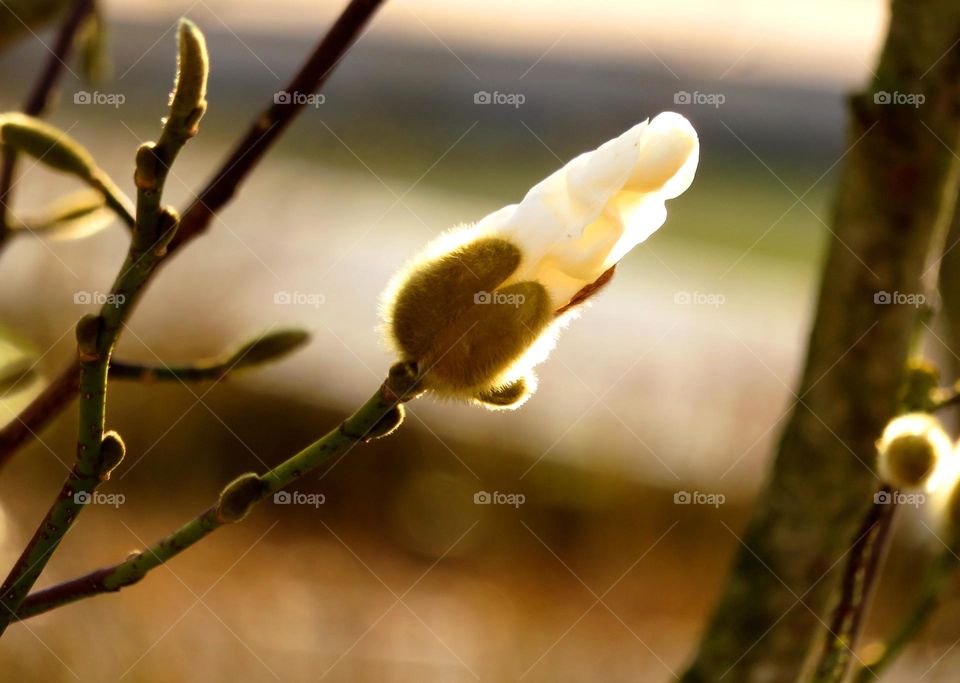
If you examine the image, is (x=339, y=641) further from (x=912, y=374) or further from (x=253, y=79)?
(x=253, y=79)

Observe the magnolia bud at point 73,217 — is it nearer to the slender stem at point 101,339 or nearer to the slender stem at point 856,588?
the slender stem at point 101,339

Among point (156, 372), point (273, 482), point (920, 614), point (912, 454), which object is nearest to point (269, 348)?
point (156, 372)

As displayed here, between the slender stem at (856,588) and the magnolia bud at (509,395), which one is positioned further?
the slender stem at (856,588)

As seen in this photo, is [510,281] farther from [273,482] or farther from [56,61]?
[56,61]

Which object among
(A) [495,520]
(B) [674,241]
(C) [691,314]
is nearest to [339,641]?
(A) [495,520]

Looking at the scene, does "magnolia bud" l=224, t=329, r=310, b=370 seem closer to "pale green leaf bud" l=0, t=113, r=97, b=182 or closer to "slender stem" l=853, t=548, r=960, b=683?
"pale green leaf bud" l=0, t=113, r=97, b=182

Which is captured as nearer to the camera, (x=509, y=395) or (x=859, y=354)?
(x=509, y=395)

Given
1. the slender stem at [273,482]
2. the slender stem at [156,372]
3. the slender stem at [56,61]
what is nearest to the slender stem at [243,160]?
the slender stem at [156,372]
